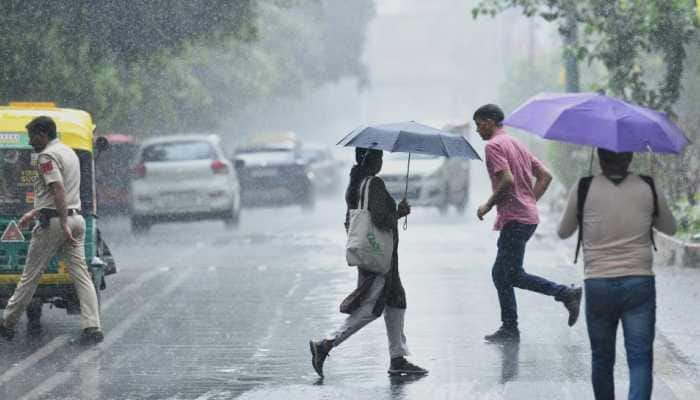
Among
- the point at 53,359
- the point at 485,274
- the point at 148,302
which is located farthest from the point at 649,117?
the point at 485,274

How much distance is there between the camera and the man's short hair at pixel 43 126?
1136 cm

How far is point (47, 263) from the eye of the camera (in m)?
11.6

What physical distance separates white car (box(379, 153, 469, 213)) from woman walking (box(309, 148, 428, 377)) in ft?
63.0

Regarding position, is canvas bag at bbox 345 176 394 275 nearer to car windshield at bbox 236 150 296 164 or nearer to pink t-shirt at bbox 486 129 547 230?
pink t-shirt at bbox 486 129 547 230

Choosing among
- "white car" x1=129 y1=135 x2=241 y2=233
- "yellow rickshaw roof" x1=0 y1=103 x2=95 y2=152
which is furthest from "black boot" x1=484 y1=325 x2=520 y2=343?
"white car" x1=129 y1=135 x2=241 y2=233

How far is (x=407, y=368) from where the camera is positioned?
390 inches

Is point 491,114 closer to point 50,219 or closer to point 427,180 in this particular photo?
point 50,219

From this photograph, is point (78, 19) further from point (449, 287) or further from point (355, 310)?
point (355, 310)

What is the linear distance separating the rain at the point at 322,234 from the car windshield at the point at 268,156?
7 centimetres

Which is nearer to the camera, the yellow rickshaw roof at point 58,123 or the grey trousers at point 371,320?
the grey trousers at point 371,320

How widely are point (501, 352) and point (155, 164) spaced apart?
50.8ft

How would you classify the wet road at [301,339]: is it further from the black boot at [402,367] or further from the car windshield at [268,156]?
the car windshield at [268,156]

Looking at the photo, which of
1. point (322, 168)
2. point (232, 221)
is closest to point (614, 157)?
point (232, 221)

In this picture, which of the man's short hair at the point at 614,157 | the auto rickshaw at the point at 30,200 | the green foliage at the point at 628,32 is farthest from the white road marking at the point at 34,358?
the green foliage at the point at 628,32
